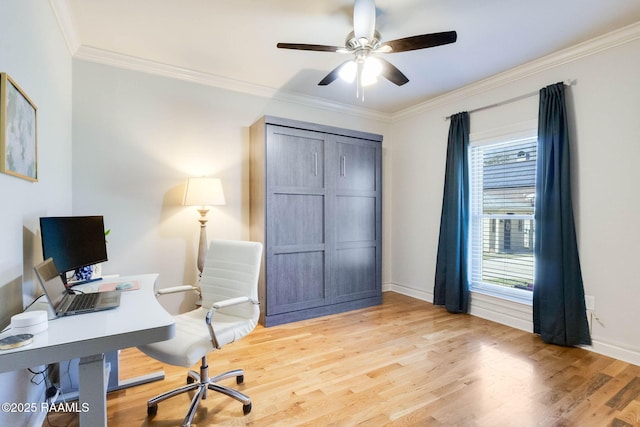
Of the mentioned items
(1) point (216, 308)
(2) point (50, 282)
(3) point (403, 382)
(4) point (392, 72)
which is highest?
(4) point (392, 72)

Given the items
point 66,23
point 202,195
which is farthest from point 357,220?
point 66,23

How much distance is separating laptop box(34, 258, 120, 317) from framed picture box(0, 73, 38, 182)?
493 mm

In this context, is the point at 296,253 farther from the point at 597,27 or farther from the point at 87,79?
the point at 597,27

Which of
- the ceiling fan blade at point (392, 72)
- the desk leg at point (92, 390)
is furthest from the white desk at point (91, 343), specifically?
the ceiling fan blade at point (392, 72)

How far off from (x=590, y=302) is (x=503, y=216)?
42.0 inches

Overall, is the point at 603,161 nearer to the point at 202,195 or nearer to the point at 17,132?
the point at 202,195

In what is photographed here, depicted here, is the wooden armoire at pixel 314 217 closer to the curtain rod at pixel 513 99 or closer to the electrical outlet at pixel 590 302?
the curtain rod at pixel 513 99

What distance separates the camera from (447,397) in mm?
2049

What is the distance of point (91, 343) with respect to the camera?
1129 mm

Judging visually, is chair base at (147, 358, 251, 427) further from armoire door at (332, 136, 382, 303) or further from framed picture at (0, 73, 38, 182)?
armoire door at (332, 136, 382, 303)

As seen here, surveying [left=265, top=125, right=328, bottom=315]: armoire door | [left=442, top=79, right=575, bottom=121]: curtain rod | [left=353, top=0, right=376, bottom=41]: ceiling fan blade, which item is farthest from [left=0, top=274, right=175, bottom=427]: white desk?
[left=442, top=79, right=575, bottom=121]: curtain rod

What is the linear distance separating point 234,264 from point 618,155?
3.17 meters

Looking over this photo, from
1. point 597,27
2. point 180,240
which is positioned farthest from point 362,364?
point 597,27

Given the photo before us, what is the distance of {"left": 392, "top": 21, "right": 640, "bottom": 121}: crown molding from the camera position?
2520 mm
